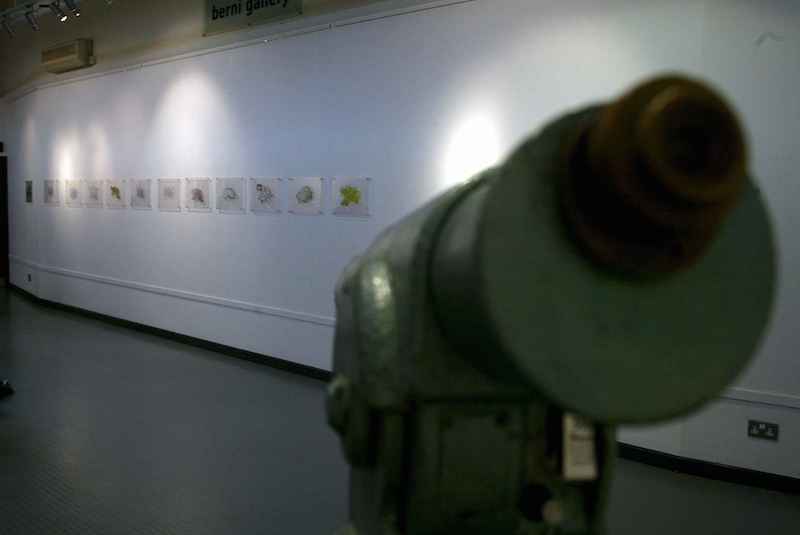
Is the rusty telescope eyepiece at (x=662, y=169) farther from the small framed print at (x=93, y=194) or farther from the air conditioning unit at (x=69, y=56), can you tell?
the air conditioning unit at (x=69, y=56)

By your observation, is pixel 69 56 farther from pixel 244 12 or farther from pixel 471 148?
pixel 471 148

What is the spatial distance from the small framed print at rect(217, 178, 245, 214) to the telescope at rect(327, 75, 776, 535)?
21.4 ft

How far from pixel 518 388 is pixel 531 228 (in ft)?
1.43

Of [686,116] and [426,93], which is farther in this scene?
[426,93]

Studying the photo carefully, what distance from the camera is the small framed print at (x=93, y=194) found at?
1027 centimetres

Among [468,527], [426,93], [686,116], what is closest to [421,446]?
[468,527]

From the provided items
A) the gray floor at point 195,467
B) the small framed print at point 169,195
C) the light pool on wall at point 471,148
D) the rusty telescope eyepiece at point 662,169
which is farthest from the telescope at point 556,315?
the small framed print at point 169,195

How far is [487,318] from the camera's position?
0.92 metres

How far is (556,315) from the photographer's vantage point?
93 cm

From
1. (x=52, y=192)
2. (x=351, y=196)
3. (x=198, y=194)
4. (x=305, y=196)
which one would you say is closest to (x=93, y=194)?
(x=52, y=192)

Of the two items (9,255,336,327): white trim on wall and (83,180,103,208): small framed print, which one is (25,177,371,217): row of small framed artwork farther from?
(9,255,336,327): white trim on wall

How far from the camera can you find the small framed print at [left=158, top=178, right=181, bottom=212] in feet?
28.2

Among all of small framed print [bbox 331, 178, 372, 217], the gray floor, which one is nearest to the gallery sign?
small framed print [bbox 331, 178, 372, 217]

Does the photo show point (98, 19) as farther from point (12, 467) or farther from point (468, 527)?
point (468, 527)
